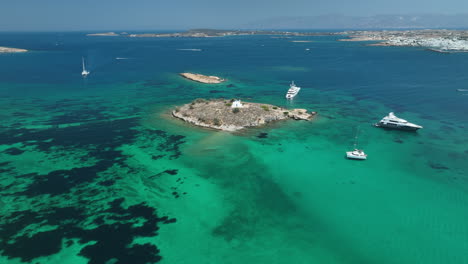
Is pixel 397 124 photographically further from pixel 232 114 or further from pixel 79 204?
pixel 79 204

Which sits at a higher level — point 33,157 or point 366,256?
point 33,157

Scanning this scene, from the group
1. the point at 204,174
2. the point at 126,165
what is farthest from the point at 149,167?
the point at 204,174

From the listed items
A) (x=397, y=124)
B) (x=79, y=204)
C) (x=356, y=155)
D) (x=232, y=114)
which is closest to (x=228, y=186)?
(x=79, y=204)

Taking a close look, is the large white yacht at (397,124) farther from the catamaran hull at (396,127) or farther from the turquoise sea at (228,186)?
the turquoise sea at (228,186)

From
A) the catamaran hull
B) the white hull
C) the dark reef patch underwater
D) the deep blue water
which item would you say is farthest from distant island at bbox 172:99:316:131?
the deep blue water

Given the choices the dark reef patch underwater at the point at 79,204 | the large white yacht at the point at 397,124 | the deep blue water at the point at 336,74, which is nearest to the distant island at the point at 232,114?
the dark reef patch underwater at the point at 79,204

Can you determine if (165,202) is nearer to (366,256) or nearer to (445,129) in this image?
(366,256)
